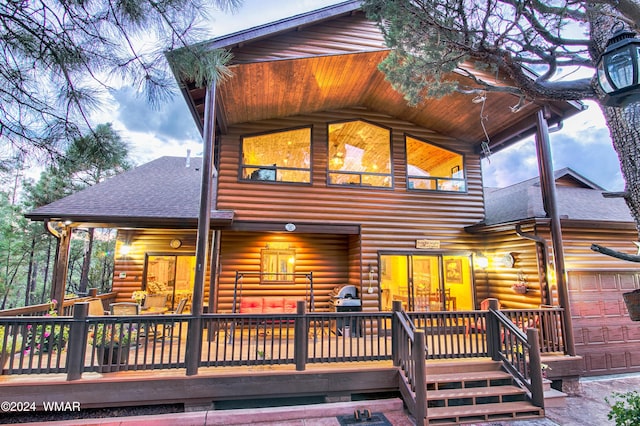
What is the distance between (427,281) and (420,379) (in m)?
4.45

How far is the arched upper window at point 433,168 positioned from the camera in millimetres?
9156

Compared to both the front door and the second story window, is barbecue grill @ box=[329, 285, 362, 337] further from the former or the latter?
the second story window

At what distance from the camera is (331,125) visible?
29.3 feet

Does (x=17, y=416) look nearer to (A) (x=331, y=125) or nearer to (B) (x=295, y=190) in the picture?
(B) (x=295, y=190)

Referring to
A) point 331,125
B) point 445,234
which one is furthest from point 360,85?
point 445,234

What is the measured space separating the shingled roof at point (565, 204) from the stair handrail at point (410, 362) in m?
4.07

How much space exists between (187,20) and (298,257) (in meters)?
7.13

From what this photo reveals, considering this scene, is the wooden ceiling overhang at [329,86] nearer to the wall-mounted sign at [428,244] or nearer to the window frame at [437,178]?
the window frame at [437,178]

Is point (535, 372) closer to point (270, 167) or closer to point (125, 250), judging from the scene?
point (270, 167)

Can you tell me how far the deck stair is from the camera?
4703 millimetres

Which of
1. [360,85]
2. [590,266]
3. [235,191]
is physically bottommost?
[590,266]

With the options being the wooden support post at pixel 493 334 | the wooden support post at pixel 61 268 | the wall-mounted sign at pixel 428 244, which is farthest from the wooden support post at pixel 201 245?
the wall-mounted sign at pixel 428 244

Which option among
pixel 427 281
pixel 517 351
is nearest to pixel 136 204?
pixel 427 281

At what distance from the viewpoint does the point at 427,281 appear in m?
8.75
